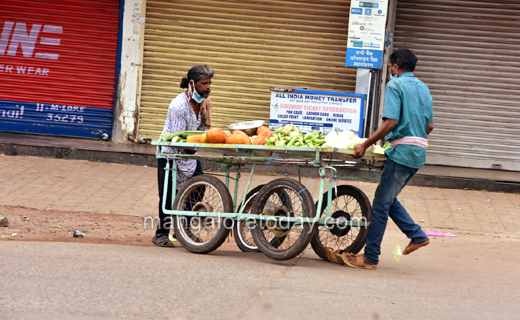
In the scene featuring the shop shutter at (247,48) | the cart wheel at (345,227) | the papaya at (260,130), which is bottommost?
the cart wheel at (345,227)

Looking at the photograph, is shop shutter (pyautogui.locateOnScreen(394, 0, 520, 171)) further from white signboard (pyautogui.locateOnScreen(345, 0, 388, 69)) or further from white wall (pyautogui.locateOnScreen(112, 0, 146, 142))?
white wall (pyautogui.locateOnScreen(112, 0, 146, 142))

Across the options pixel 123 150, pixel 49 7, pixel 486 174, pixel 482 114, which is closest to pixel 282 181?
pixel 123 150

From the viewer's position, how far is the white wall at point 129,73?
10.5 metres

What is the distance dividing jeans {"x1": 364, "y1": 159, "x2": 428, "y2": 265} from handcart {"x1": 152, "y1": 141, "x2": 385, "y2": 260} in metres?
0.18

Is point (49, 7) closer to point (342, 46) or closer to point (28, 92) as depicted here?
point (28, 92)

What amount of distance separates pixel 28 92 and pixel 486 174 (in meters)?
8.42

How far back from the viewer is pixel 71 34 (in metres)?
10.8

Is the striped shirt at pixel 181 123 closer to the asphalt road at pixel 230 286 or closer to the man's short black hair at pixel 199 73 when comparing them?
the man's short black hair at pixel 199 73

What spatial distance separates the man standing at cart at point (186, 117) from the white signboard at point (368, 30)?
4.98 metres

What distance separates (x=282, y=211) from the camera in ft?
16.4

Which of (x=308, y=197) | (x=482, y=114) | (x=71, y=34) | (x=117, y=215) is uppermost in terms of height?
(x=71, y=34)

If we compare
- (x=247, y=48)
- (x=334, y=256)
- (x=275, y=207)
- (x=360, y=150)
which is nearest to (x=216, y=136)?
(x=275, y=207)

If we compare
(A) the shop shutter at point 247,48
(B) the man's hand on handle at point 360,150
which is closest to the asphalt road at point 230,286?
(B) the man's hand on handle at point 360,150

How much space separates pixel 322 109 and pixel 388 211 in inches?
207
